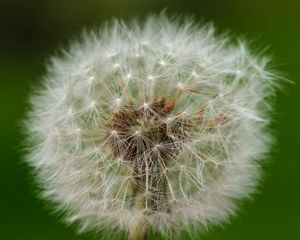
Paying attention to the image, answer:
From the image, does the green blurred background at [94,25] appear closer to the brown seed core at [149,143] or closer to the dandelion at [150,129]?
the dandelion at [150,129]

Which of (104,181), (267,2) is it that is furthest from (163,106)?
(267,2)

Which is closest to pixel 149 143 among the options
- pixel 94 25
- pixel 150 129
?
pixel 150 129

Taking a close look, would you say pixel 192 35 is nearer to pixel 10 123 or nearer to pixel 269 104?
pixel 269 104

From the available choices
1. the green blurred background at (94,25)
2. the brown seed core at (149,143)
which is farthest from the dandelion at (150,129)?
the green blurred background at (94,25)

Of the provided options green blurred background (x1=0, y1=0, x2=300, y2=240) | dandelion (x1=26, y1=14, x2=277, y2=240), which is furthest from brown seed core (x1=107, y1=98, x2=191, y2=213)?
green blurred background (x1=0, y1=0, x2=300, y2=240)

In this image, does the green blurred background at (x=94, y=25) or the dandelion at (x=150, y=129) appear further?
the green blurred background at (x=94, y=25)
